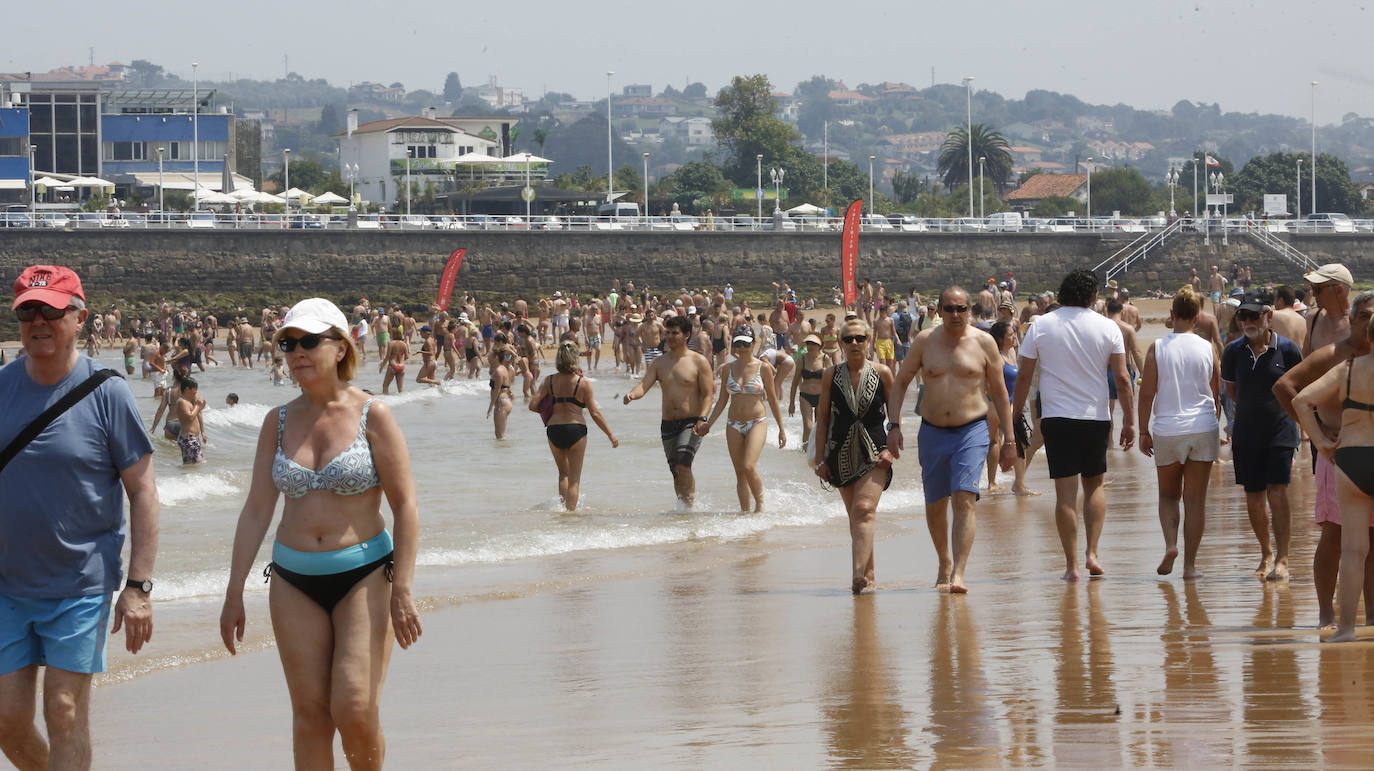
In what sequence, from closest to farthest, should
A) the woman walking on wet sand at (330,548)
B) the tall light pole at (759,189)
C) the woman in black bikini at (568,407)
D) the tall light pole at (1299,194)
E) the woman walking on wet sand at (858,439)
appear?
the woman walking on wet sand at (330,548)
the woman walking on wet sand at (858,439)
the woman in black bikini at (568,407)
the tall light pole at (759,189)
the tall light pole at (1299,194)

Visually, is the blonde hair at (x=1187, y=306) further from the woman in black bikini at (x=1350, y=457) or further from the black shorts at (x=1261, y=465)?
the woman in black bikini at (x=1350, y=457)

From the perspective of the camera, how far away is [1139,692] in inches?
184

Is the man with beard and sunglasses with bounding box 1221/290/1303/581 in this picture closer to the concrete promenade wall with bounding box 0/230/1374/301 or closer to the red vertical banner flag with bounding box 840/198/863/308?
the red vertical banner flag with bounding box 840/198/863/308

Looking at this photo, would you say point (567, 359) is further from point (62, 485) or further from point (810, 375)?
point (62, 485)

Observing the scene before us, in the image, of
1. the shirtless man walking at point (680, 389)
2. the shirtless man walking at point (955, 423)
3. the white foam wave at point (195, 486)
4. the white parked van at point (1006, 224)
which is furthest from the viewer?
the white parked van at point (1006, 224)

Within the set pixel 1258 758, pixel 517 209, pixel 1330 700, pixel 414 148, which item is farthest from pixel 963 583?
pixel 414 148

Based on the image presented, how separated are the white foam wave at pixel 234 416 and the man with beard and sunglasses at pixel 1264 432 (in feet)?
59.8

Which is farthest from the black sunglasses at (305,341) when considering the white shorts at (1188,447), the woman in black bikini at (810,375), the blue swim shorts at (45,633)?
the woman in black bikini at (810,375)

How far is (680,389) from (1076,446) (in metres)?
4.20

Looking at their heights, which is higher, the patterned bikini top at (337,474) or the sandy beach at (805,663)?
the patterned bikini top at (337,474)

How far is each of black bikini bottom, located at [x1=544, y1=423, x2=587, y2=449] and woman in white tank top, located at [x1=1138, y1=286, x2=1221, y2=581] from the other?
512 cm

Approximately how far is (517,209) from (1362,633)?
7590 centimetres

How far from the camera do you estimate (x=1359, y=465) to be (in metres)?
5.14

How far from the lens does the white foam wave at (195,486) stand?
1408cm
